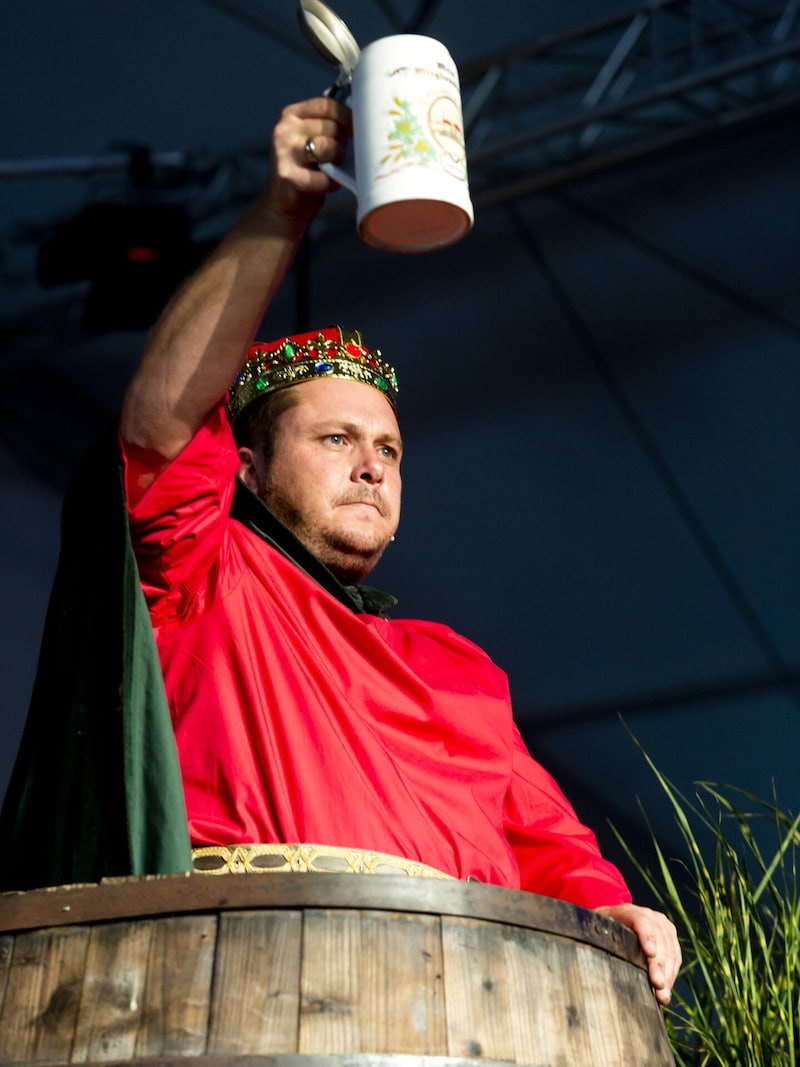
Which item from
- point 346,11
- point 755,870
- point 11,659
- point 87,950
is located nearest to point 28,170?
point 346,11

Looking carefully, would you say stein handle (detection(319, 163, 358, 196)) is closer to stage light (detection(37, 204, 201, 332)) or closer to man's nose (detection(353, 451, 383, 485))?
man's nose (detection(353, 451, 383, 485))

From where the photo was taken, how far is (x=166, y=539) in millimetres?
1380

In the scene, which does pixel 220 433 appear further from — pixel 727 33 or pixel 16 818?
pixel 727 33

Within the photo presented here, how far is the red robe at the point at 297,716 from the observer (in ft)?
4.40

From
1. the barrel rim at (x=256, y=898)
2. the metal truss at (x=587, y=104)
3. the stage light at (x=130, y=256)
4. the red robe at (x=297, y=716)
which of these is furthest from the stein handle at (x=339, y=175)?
the stage light at (x=130, y=256)

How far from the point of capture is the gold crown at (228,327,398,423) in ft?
6.23

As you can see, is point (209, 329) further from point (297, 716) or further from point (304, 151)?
point (297, 716)

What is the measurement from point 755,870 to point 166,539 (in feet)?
9.85

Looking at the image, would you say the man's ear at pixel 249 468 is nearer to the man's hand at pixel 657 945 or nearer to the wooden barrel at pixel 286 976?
the man's hand at pixel 657 945

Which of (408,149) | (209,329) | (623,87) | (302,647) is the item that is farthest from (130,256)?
(408,149)

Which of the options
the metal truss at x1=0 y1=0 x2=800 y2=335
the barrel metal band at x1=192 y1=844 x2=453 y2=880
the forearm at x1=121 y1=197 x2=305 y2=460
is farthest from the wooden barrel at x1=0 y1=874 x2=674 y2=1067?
the metal truss at x1=0 y1=0 x2=800 y2=335

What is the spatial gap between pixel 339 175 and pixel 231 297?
0.48 ft

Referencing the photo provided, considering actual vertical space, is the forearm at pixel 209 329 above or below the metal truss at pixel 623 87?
below

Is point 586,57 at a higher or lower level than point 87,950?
higher
